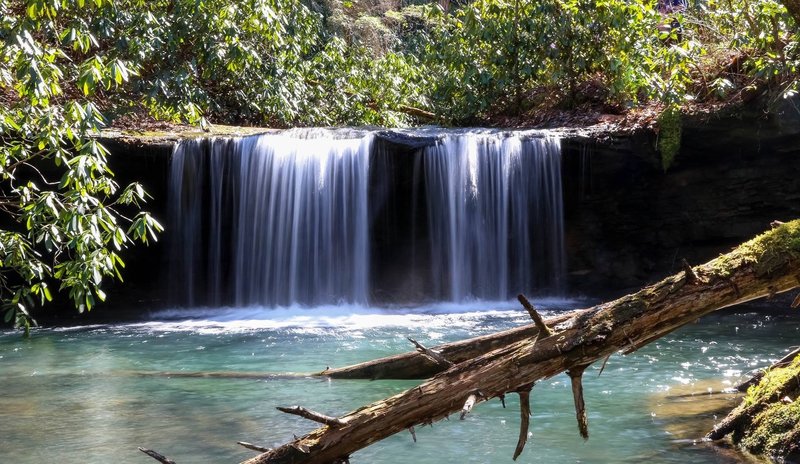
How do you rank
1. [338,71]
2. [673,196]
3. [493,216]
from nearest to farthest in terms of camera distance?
[673,196], [493,216], [338,71]

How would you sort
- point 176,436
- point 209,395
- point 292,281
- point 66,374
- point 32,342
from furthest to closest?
point 292,281, point 32,342, point 66,374, point 209,395, point 176,436

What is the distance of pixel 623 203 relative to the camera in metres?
14.5

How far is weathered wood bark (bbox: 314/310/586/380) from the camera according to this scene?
4.16 metres

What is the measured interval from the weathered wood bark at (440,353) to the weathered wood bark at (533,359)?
0.17 m

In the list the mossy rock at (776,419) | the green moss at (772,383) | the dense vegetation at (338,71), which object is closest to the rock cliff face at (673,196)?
the dense vegetation at (338,71)

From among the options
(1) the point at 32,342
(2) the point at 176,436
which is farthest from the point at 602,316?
(1) the point at 32,342

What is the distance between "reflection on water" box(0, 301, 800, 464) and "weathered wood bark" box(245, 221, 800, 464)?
214 centimetres

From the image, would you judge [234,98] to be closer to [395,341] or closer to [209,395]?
[395,341]

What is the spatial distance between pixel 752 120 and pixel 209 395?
9242mm

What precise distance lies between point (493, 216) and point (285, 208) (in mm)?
3664

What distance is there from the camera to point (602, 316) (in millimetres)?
3424

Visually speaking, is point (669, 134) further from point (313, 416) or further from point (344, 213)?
point (313, 416)

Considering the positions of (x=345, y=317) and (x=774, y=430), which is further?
(x=345, y=317)

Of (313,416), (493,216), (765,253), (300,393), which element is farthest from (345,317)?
(313,416)
